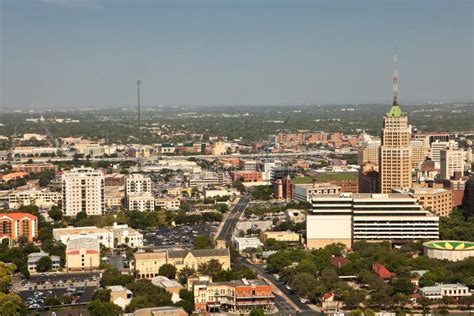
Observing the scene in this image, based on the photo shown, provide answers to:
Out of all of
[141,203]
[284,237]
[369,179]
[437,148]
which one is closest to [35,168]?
[141,203]

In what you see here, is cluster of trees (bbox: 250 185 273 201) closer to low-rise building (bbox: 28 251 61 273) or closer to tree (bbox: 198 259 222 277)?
low-rise building (bbox: 28 251 61 273)

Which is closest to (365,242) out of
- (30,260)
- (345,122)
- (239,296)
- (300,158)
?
(239,296)

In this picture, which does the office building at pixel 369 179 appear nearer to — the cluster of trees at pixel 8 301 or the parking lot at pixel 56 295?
the parking lot at pixel 56 295

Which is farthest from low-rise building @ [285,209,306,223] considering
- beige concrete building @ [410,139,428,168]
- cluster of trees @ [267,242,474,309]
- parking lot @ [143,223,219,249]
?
beige concrete building @ [410,139,428,168]

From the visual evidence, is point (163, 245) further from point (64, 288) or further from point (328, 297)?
point (328, 297)

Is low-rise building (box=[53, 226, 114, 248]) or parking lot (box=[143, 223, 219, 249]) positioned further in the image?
parking lot (box=[143, 223, 219, 249])
